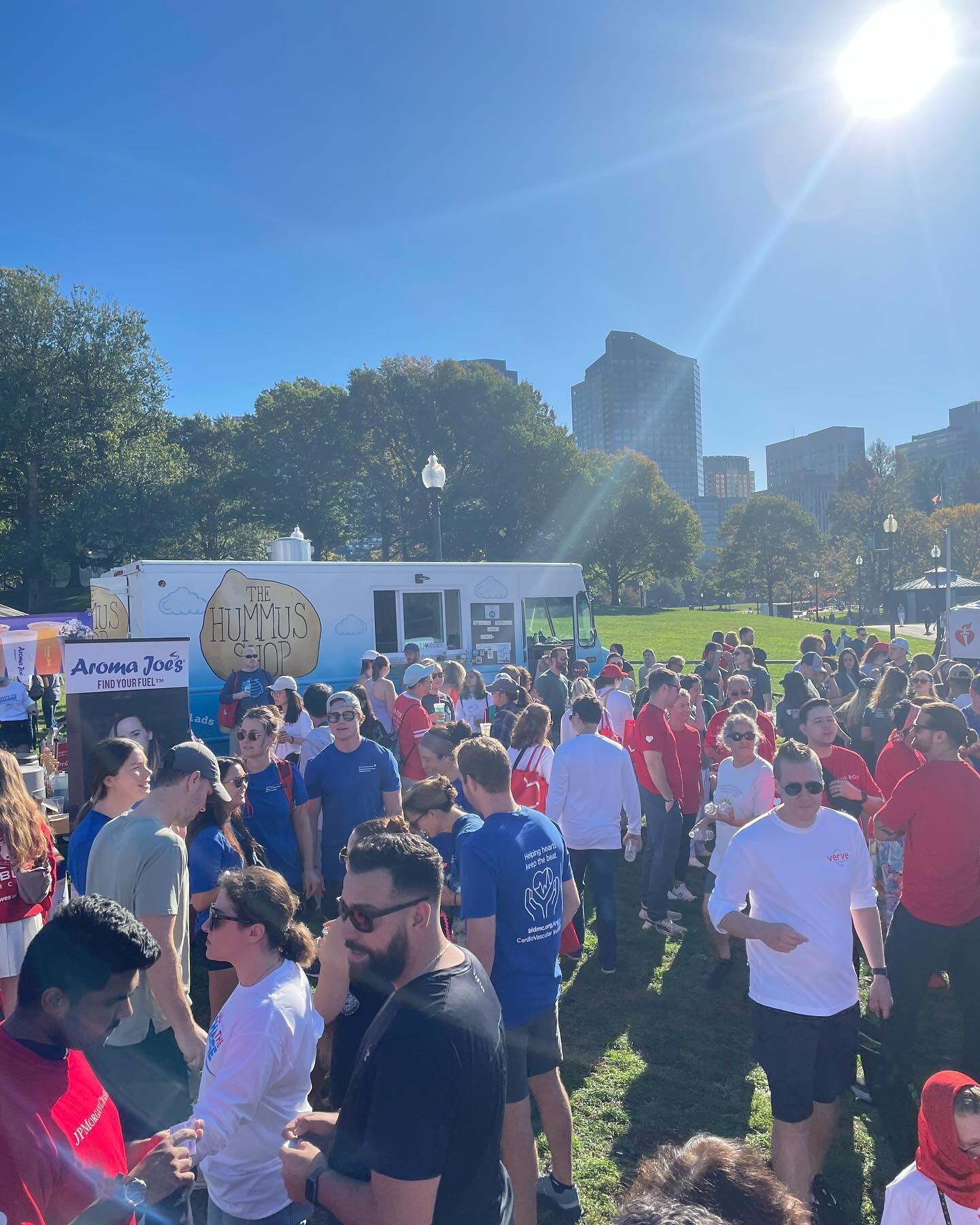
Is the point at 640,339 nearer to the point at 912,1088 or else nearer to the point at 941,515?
the point at 941,515

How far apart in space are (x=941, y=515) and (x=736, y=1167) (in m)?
62.5

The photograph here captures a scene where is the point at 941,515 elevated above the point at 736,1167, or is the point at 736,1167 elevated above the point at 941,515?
the point at 941,515

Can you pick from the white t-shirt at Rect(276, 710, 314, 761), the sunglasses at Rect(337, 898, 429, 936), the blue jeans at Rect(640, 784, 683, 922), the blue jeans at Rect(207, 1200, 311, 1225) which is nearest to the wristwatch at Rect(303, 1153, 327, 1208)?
the sunglasses at Rect(337, 898, 429, 936)

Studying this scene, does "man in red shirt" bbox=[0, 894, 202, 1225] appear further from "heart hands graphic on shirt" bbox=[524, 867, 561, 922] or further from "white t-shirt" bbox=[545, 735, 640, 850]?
"white t-shirt" bbox=[545, 735, 640, 850]

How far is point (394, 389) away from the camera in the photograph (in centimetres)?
3825

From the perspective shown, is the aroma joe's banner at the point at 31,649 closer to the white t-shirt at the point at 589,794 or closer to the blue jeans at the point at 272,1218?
the white t-shirt at the point at 589,794

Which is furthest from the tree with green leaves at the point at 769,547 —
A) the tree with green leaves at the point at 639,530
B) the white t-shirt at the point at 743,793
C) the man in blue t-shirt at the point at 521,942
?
the man in blue t-shirt at the point at 521,942

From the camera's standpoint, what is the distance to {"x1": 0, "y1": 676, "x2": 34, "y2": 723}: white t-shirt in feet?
38.7

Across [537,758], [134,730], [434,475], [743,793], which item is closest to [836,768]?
[743,793]

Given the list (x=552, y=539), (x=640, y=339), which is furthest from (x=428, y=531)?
(x=640, y=339)

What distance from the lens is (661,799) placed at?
6574mm

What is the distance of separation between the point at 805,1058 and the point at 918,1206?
101cm

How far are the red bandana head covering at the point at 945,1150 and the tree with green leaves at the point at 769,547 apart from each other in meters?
59.9

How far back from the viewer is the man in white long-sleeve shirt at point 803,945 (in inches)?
126
